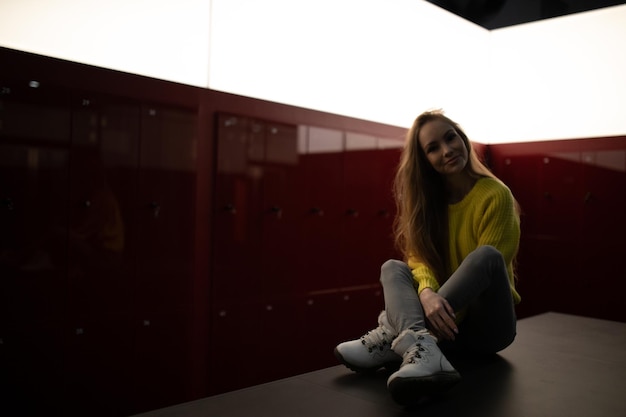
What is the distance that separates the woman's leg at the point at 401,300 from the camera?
1.56m

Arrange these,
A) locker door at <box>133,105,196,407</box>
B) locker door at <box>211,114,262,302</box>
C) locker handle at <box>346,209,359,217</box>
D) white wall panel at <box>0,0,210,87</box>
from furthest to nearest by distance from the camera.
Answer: locker handle at <box>346,209,359,217</box> → locker door at <box>211,114,262,302</box> → locker door at <box>133,105,196,407</box> → white wall panel at <box>0,0,210,87</box>

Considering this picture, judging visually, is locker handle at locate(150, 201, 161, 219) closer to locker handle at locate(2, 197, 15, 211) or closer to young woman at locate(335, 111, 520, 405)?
locker handle at locate(2, 197, 15, 211)

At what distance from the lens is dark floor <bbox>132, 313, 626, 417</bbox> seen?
1440 mm

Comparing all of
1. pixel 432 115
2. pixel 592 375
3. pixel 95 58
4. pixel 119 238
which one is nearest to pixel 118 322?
pixel 119 238

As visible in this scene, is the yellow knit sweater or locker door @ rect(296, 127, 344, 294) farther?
locker door @ rect(296, 127, 344, 294)

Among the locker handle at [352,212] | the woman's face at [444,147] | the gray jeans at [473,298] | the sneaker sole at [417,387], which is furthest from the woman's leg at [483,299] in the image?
the locker handle at [352,212]

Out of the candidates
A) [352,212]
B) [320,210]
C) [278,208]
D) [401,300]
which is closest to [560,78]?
[352,212]

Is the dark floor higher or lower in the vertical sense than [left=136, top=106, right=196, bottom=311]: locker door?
lower

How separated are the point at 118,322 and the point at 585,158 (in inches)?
157

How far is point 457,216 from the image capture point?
6.40ft

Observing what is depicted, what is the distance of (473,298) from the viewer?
1.61 m

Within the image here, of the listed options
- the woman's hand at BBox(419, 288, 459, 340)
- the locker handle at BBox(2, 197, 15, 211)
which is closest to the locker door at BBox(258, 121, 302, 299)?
the locker handle at BBox(2, 197, 15, 211)

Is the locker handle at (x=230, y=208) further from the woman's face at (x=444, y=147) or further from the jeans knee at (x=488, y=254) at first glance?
the jeans knee at (x=488, y=254)

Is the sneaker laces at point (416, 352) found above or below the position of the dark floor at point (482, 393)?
above
